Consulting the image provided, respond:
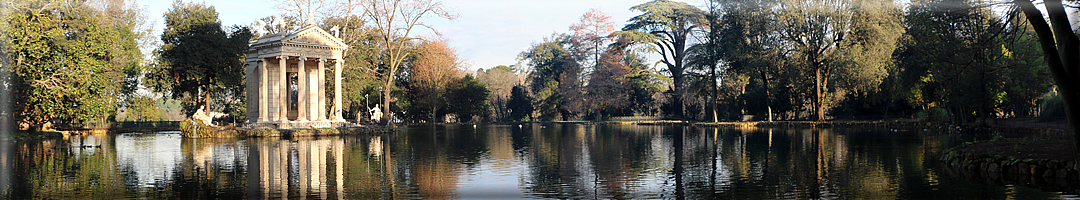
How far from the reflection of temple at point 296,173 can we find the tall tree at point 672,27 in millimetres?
44568

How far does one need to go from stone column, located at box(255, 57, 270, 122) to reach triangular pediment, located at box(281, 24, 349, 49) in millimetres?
2681

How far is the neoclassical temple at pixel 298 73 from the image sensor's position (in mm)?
39938

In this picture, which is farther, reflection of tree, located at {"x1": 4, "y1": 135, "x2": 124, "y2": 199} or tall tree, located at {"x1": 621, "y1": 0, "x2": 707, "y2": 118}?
tall tree, located at {"x1": 621, "y1": 0, "x2": 707, "y2": 118}

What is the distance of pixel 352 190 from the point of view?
13102 millimetres

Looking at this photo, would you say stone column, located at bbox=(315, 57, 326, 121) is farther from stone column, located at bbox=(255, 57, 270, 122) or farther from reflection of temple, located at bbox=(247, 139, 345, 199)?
reflection of temple, located at bbox=(247, 139, 345, 199)

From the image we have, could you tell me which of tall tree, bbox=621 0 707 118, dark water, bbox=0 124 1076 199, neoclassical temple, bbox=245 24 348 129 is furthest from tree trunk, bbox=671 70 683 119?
dark water, bbox=0 124 1076 199

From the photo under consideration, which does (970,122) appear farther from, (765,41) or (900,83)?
(765,41)

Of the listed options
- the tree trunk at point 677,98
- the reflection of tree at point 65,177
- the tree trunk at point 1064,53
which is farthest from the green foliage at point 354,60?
the tree trunk at point 1064,53

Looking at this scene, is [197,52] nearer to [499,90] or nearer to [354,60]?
[354,60]

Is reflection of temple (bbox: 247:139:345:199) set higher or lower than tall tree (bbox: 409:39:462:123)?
lower

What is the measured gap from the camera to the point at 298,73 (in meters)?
39.7

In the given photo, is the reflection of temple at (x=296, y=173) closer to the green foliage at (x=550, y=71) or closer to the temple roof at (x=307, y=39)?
the temple roof at (x=307, y=39)

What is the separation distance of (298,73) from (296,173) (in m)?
24.6

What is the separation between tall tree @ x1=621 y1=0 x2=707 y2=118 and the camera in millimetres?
64625
